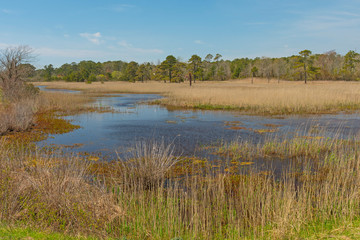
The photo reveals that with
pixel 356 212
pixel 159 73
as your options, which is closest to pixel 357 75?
pixel 159 73

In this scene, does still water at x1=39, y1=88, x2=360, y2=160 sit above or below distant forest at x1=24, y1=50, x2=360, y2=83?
below

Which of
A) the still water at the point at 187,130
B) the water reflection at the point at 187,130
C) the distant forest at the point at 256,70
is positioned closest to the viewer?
the still water at the point at 187,130

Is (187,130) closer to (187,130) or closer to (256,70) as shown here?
(187,130)

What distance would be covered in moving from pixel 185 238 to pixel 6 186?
3.93m

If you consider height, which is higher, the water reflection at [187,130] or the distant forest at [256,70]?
the distant forest at [256,70]

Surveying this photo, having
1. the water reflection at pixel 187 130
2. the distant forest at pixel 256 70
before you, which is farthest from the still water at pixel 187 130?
the distant forest at pixel 256 70

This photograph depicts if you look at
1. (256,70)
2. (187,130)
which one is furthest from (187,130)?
(256,70)

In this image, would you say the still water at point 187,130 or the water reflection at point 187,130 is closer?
the still water at point 187,130

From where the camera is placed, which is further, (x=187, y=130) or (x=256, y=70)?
(x=256, y=70)

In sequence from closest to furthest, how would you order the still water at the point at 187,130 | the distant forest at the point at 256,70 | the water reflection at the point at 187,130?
1. the still water at the point at 187,130
2. the water reflection at the point at 187,130
3. the distant forest at the point at 256,70

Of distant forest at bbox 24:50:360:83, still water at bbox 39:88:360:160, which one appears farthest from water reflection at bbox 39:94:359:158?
distant forest at bbox 24:50:360:83

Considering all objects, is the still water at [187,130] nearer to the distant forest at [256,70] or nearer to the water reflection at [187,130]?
the water reflection at [187,130]

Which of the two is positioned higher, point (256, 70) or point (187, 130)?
point (256, 70)

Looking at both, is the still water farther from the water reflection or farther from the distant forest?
the distant forest
